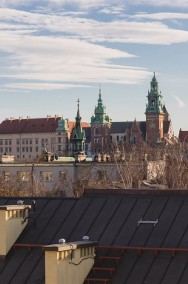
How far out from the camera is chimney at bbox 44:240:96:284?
44.3 ft

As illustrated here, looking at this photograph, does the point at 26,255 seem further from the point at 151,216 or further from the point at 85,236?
the point at 151,216

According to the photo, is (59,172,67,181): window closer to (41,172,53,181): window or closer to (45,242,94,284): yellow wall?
(41,172,53,181): window

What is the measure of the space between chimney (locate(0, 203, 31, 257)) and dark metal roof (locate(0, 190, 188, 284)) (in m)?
0.16

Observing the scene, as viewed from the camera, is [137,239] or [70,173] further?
[70,173]

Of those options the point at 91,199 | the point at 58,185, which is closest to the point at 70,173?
the point at 58,185

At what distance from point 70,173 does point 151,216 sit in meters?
74.1

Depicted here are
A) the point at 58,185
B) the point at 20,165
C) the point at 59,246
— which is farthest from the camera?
the point at 20,165

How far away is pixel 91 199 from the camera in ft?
54.7

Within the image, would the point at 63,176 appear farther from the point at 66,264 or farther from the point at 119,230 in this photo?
the point at 66,264

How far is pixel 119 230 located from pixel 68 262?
6.10 ft

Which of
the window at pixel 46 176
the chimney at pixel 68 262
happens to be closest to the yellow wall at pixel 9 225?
the chimney at pixel 68 262

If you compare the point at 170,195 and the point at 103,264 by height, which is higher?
the point at 170,195

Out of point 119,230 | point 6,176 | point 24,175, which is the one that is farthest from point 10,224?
point 6,176

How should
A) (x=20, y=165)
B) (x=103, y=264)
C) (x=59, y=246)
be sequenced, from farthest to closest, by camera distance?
(x=20, y=165)
(x=103, y=264)
(x=59, y=246)
